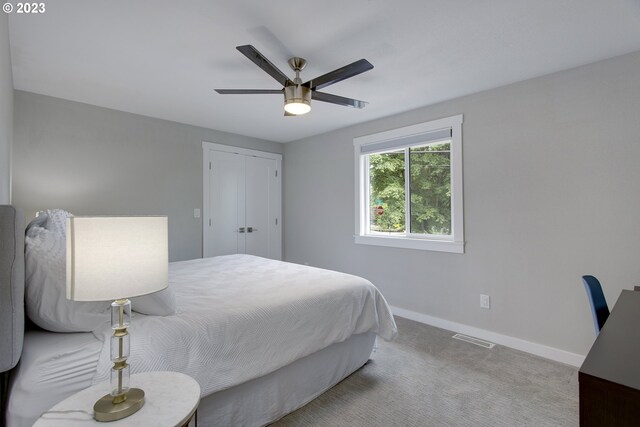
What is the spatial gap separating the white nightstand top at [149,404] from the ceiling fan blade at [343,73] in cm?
177

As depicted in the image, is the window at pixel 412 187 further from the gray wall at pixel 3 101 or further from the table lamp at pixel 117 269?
the gray wall at pixel 3 101

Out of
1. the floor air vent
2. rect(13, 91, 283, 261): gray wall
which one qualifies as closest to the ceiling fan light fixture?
rect(13, 91, 283, 261): gray wall

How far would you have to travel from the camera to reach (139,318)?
152 cm

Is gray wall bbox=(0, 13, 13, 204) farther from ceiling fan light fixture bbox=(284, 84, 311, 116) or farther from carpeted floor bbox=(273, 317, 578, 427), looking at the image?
carpeted floor bbox=(273, 317, 578, 427)

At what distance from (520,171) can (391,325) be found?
5.81 ft

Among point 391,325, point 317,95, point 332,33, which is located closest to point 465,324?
point 391,325

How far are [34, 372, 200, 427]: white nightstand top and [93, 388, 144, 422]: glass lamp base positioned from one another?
0.04 feet

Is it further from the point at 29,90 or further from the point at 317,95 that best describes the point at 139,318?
the point at 29,90

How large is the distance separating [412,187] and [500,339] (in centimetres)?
174

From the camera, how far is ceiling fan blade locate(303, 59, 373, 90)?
179cm

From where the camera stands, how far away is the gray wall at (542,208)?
2.27m

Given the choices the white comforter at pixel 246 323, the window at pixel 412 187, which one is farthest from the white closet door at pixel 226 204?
the window at pixel 412 187

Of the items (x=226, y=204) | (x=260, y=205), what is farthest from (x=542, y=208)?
(x=226, y=204)

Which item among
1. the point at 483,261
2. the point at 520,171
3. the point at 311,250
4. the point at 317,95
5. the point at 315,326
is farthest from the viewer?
the point at 311,250
